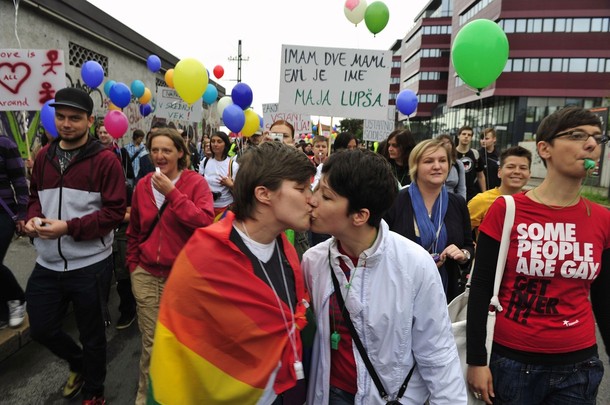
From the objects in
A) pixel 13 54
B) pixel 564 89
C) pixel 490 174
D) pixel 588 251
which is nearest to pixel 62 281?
pixel 13 54

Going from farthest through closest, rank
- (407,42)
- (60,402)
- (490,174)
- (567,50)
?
(407,42) → (567,50) → (490,174) → (60,402)

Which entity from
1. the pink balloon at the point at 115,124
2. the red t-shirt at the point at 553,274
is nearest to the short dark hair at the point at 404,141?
the red t-shirt at the point at 553,274

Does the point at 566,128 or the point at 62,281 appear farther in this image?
the point at 62,281

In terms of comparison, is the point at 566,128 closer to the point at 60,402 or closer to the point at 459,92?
the point at 60,402

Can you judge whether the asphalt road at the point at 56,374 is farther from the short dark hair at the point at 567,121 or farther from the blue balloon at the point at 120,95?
the blue balloon at the point at 120,95

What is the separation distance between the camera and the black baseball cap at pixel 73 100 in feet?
9.50

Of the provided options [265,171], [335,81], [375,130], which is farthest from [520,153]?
[375,130]

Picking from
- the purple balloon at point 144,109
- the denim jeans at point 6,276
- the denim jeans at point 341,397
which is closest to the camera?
the denim jeans at point 341,397

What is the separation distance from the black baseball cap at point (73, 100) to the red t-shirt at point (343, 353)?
217cm

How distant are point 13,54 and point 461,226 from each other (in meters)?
Result: 4.31

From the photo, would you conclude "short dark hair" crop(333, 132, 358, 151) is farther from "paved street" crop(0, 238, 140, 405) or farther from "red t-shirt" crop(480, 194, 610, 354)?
"red t-shirt" crop(480, 194, 610, 354)

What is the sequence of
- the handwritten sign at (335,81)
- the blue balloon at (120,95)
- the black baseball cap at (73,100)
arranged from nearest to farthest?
the black baseball cap at (73,100), the handwritten sign at (335,81), the blue balloon at (120,95)

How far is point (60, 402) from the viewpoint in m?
3.25

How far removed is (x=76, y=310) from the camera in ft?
9.90
